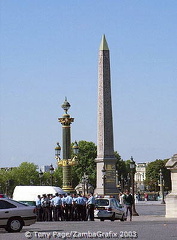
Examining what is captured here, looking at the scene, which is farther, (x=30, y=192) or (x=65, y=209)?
(x=30, y=192)

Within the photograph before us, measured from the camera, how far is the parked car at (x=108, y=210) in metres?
35.4

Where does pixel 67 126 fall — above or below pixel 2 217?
above

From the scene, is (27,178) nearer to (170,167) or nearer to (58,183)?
(58,183)

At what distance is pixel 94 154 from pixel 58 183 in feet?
83.5

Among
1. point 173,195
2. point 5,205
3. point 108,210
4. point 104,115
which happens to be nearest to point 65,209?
point 108,210

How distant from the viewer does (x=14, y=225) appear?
24375 mm

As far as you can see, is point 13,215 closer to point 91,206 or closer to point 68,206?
point 91,206

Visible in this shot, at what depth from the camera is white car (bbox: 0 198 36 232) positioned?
79.7ft

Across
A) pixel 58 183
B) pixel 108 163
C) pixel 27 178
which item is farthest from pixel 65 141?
pixel 27 178

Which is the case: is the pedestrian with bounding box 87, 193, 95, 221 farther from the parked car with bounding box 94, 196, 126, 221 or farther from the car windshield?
the car windshield

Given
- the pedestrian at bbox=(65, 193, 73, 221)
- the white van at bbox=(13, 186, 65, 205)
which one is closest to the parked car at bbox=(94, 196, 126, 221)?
the pedestrian at bbox=(65, 193, 73, 221)

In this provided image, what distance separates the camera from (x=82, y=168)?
115625mm

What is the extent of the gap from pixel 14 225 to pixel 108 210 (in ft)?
38.0

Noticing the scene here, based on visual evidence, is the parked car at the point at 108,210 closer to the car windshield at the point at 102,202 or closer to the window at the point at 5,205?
the car windshield at the point at 102,202
